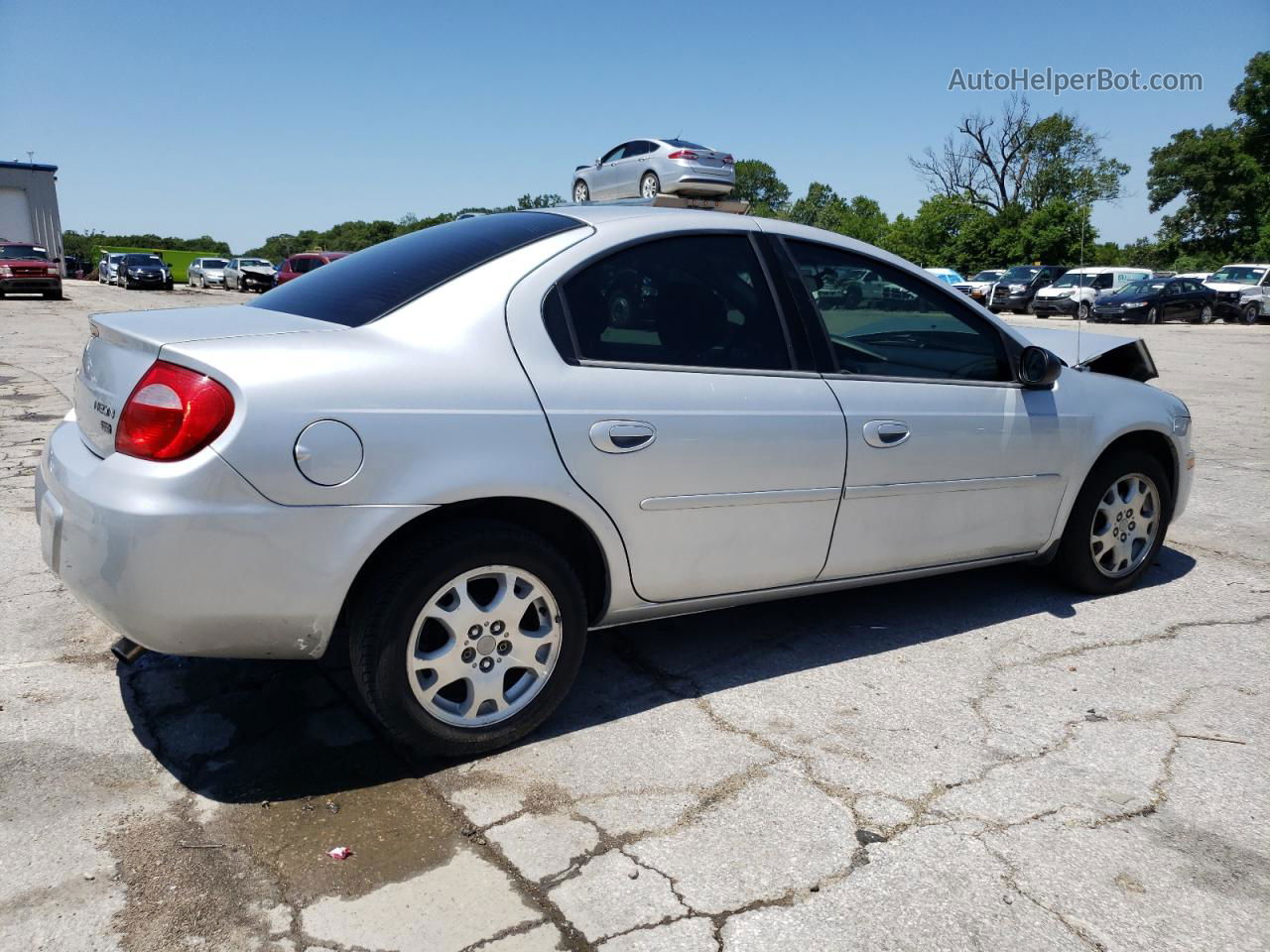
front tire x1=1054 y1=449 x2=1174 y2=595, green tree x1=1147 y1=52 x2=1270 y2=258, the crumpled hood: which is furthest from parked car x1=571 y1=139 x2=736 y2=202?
green tree x1=1147 y1=52 x2=1270 y2=258

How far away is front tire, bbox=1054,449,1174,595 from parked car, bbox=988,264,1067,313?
29.8m

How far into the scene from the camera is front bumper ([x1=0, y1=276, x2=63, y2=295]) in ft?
91.9

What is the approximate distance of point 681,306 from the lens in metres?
3.28

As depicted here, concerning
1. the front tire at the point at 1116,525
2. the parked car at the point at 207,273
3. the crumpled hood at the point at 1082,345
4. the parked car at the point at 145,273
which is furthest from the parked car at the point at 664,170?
the parked car at the point at 207,273

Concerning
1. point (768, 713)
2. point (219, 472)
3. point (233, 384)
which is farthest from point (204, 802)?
point (768, 713)

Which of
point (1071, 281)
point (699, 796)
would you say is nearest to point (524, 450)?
point (699, 796)

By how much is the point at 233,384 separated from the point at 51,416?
7.07 metres

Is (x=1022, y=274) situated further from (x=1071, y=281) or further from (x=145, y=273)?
(x=145, y=273)

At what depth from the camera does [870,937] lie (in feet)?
7.25

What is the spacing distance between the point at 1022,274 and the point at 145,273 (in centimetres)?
3298

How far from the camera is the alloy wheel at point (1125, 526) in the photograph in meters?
4.43

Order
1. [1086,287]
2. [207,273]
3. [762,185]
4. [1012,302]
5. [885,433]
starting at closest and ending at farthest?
[885,433]
[1086,287]
[1012,302]
[207,273]
[762,185]

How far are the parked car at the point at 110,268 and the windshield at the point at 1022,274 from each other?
36.5 m

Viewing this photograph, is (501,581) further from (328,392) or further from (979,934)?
(979,934)
